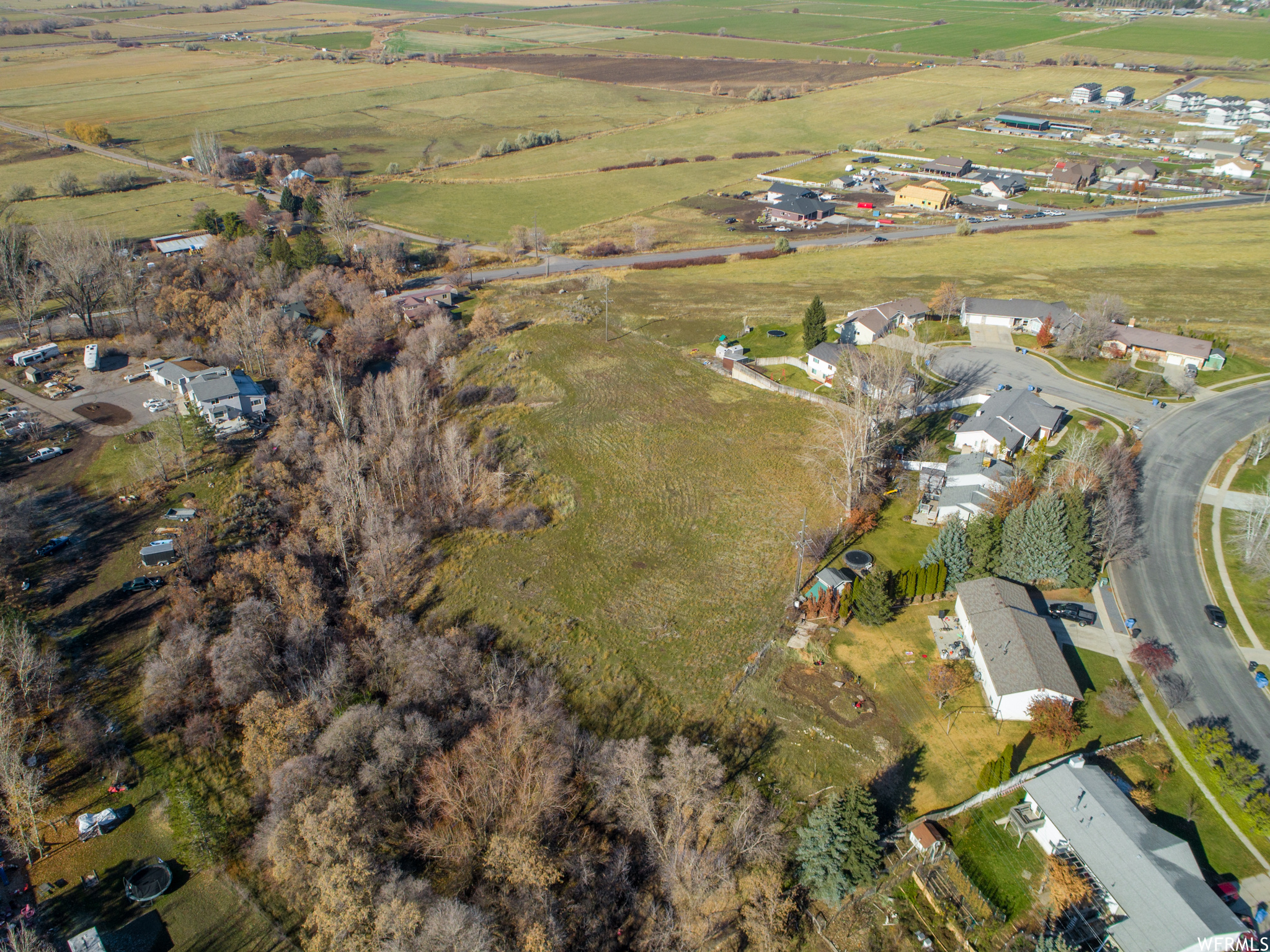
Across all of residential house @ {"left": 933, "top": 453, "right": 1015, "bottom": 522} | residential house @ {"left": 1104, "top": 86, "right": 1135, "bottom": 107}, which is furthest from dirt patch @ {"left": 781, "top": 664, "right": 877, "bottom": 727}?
residential house @ {"left": 1104, "top": 86, "right": 1135, "bottom": 107}

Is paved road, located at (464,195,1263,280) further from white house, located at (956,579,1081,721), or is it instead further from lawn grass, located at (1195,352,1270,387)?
white house, located at (956,579,1081,721)

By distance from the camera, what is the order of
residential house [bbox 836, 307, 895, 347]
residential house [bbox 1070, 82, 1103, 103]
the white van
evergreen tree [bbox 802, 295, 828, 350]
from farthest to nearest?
residential house [bbox 1070, 82, 1103, 103] → residential house [bbox 836, 307, 895, 347] → the white van → evergreen tree [bbox 802, 295, 828, 350]

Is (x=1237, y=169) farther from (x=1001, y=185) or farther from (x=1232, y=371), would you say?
(x=1232, y=371)

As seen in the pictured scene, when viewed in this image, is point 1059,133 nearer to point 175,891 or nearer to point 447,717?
point 447,717

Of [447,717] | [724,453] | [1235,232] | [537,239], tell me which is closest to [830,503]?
[724,453]

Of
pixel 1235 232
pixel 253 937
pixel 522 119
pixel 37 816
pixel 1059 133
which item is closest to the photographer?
pixel 253 937

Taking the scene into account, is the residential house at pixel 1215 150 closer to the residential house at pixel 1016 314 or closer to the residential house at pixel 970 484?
the residential house at pixel 1016 314
